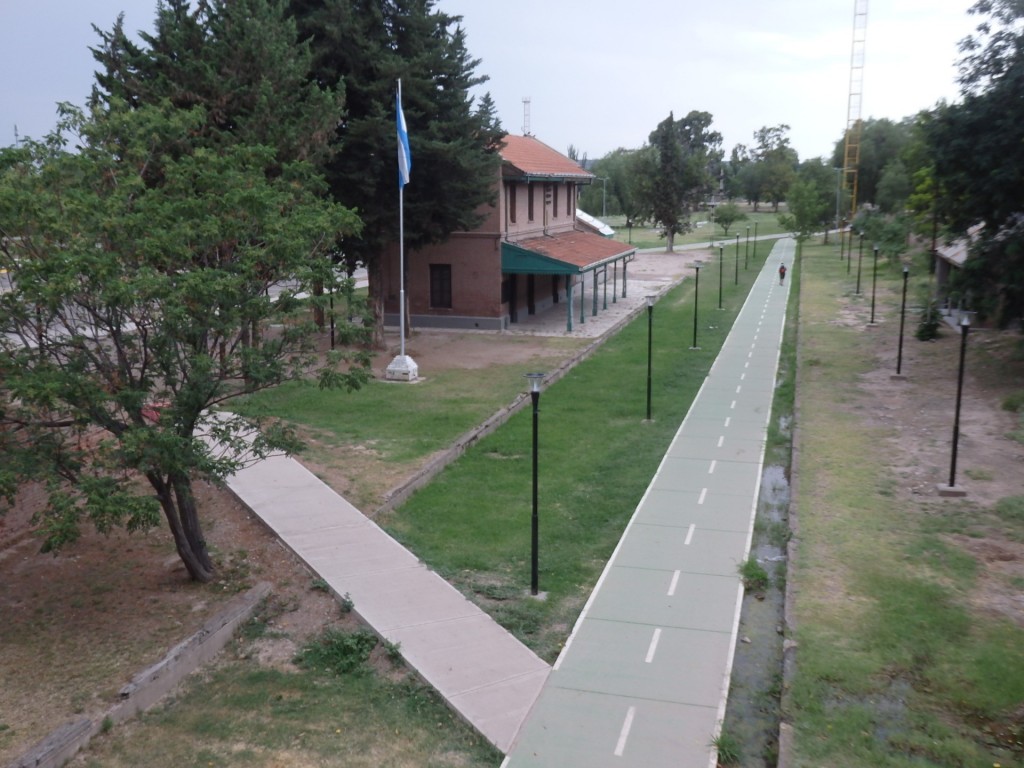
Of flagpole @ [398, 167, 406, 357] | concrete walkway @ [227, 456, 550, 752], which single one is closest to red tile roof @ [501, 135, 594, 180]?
flagpole @ [398, 167, 406, 357]

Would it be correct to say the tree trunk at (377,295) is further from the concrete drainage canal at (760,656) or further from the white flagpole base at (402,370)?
the concrete drainage canal at (760,656)

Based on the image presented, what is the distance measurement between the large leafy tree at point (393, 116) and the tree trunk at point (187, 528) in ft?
49.2

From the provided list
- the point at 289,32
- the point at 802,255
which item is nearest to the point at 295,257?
the point at 289,32

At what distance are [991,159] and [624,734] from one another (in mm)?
20236

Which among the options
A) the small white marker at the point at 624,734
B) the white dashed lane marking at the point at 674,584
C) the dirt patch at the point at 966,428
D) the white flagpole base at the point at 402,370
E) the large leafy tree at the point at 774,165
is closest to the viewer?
the small white marker at the point at 624,734

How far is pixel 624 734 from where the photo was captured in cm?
927

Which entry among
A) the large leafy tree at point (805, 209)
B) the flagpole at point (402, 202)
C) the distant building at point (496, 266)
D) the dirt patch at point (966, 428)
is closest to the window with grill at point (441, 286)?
the distant building at point (496, 266)

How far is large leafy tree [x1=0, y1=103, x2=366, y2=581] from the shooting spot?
1064 centimetres

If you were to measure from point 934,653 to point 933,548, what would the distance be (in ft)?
11.9

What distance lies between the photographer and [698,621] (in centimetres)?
1181

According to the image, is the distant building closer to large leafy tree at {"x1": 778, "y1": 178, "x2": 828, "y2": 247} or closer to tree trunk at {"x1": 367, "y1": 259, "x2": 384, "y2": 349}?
tree trunk at {"x1": 367, "y1": 259, "x2": 384, "y2": 349}

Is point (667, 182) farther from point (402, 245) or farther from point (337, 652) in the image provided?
point (337, 652)

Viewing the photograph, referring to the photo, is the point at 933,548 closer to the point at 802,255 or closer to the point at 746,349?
the point at 746,349

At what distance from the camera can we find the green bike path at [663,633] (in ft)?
30.0
